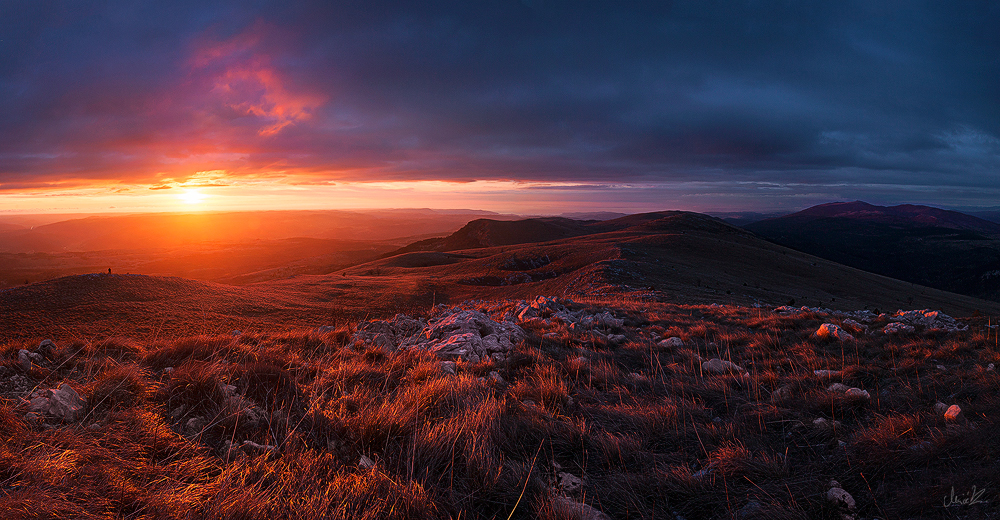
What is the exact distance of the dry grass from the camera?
2.25m

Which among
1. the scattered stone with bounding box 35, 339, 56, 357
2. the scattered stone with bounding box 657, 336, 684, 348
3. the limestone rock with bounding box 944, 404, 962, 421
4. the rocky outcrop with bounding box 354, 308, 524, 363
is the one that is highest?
the scattered stone with bounding box 35, 339, 56, 357

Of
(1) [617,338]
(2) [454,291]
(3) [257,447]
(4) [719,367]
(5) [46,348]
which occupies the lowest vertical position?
(2) [454,291]

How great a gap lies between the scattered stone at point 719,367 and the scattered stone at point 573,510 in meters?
3.81

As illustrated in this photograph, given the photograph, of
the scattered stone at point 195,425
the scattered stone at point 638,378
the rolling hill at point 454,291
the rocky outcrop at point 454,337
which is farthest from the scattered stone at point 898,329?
the scattered stone at point 195,425

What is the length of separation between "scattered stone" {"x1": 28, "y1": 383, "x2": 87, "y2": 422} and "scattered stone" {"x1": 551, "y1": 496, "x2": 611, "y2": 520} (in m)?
3.62

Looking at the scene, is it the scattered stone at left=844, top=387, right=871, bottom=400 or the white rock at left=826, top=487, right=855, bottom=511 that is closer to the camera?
the white rock at left=826, top=487, right=855, bottom=511

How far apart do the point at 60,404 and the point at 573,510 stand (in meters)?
3.92

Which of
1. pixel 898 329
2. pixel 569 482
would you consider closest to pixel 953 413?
pixel 569 482

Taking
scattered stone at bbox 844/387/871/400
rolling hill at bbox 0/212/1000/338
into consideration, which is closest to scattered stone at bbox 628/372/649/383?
scattered stone at bbox 844/387/871/400

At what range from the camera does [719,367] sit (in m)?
5.55

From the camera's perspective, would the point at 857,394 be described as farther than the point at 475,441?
Yes

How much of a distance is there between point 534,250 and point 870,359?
49187mm

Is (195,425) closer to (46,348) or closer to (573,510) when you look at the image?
(573,510)

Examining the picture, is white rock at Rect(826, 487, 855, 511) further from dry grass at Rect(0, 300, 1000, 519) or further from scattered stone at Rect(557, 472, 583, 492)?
scattered stone at Rect(557, 472, 583, 492)
